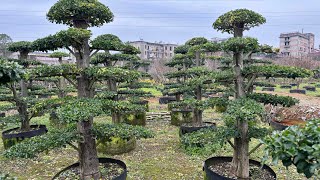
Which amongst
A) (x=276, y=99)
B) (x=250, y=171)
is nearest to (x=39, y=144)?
(x=250, y=171)

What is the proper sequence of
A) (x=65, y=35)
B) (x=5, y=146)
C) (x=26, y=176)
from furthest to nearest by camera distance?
(x=5, y=146) → (x=26, y=176) → (x=65, y=35)

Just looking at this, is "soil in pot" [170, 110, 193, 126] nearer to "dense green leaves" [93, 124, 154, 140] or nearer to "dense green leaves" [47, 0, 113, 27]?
"dense green leaves" [93, 124, 154, 140]

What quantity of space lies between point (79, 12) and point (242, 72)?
9.29 feet

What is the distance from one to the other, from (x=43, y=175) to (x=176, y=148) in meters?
3.22

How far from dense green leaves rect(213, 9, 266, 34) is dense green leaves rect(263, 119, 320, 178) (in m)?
2.73

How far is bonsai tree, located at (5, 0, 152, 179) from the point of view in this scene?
359cm

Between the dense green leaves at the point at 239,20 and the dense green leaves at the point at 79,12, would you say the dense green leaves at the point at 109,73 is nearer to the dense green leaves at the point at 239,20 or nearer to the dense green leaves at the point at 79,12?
the dense green leaves at the point at 79,12

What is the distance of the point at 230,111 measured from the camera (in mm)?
3688

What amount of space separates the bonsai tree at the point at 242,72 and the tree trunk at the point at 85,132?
2.29 metres

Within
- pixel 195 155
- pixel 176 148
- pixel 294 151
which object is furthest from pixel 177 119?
pixel 294 151

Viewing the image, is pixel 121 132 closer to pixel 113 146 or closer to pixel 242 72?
pixel 242 72

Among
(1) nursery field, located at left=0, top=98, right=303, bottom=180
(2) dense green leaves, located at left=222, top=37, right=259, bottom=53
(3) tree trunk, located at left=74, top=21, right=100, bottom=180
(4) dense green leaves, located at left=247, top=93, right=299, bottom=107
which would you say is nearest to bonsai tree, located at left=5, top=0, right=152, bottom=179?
(3) tree trunk, located at left=74, top=21, right=100, bottom=180

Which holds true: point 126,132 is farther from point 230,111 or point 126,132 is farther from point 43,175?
point 43,175

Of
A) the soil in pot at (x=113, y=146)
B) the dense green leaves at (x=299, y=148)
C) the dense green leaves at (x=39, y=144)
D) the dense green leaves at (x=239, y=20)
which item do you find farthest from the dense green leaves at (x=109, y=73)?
the soil in pot at (x=113, y=146)
